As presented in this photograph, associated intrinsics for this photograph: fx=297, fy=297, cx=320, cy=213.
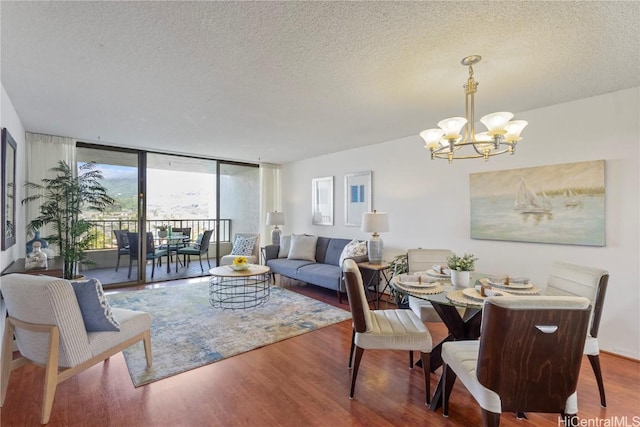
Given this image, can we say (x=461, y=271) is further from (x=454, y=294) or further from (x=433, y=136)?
(x=433, y=136)

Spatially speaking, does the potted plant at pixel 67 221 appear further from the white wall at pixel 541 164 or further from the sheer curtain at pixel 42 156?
the white wall at pixel 541 164

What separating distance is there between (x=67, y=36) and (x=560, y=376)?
3351mm

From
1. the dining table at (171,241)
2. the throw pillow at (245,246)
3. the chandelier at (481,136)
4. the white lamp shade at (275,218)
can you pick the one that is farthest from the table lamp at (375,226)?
the dining table at (171,241)

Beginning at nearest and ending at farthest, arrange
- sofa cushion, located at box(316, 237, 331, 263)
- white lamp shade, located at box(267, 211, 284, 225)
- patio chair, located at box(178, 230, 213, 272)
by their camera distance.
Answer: sofa cushion, located at box(316, 237, 331, 263) → white lamp shade, located at box(267, 211, 284, 225) → patio chair, located at box(178, 230, 213, 272)

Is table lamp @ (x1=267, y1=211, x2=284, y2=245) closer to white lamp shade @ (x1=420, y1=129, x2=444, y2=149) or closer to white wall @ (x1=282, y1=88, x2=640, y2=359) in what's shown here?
white wall @ (x1=282, y1=88, x2=640, y2=359)

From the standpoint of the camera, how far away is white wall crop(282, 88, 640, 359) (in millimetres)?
2689

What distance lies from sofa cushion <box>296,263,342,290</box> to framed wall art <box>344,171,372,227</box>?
92 cm

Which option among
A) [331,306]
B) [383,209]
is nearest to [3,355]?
[331,306]

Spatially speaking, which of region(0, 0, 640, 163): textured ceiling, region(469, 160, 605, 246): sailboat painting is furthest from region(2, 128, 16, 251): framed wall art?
region(469, 160, 605, 246): sailboat painting

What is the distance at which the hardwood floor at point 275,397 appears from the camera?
6.19 feet

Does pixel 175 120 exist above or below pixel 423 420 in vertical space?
above

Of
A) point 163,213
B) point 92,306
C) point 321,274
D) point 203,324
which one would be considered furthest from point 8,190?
point 163,213

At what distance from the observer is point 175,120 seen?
3.59 metres

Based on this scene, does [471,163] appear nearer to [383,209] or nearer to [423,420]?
[383,209]
